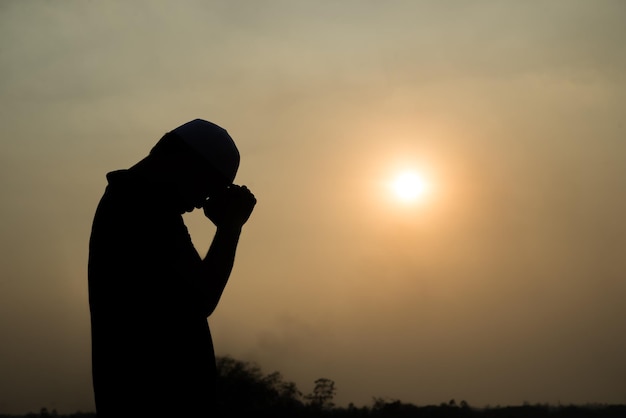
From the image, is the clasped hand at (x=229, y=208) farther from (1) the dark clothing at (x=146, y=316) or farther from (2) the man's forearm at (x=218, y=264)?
(1) the dark clothing at (x=146, y=316)

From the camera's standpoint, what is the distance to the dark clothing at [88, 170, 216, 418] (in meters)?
4.72

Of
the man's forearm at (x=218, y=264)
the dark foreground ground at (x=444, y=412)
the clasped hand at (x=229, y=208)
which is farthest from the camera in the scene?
the dark foreground ground at (x=444, y=412)

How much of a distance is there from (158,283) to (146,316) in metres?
0.19

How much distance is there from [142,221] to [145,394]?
934 mm

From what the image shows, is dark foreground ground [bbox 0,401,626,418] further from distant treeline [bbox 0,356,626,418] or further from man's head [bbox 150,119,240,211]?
man's head [bbox 150,119,240,211]

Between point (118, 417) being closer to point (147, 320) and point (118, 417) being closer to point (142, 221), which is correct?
point (147, 320)

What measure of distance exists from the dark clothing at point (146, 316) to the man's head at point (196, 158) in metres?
0.18

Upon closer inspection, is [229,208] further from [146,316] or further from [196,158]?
[146,316]

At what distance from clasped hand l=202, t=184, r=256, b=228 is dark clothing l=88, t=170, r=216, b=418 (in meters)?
0.43

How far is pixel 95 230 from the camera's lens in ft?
16.4

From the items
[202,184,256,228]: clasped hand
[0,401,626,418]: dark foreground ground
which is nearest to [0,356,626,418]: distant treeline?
[0,401,626,418]: dark foreground ground

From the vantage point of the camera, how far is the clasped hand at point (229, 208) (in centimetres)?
537

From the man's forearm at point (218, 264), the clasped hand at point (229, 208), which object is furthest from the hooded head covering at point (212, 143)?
the man's forearm at point (218, 264)

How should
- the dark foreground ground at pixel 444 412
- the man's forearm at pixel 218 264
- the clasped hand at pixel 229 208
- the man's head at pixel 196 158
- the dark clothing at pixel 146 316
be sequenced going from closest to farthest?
the dark clothing at pixel 146 316 < the man's forearm at pixel 218 264 < the man's head at pixel 196 158 < the clasped hand at pixel 229 208 < the dark foreground ground at pixel 444 412
